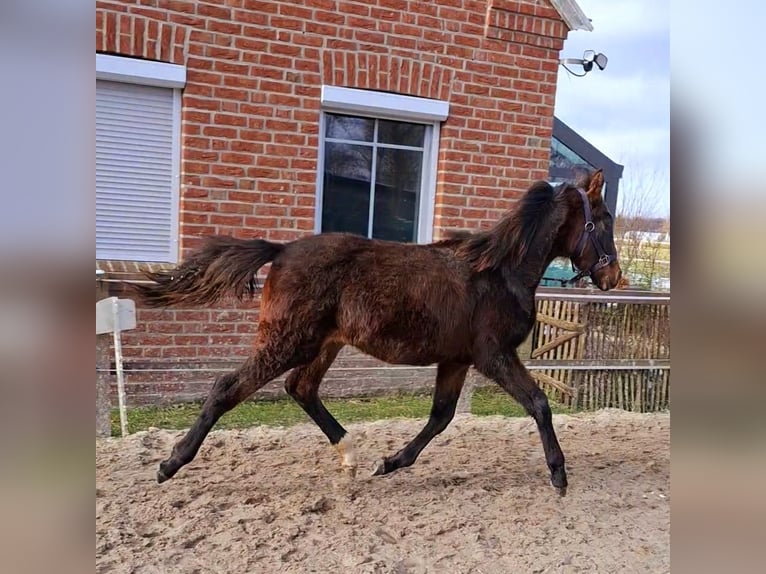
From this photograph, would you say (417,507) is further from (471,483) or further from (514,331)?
(514,331)

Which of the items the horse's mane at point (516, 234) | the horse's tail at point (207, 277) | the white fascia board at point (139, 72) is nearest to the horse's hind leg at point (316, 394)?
the horse's tail at point (207, 277)

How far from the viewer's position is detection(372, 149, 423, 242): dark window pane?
4.32 metres

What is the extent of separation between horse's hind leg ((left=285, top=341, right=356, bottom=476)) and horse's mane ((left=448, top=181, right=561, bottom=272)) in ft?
2.87

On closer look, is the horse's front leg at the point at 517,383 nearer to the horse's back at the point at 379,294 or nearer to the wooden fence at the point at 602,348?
the horse's back at the point at 379,294

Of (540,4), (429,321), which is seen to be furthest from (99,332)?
(540,4)

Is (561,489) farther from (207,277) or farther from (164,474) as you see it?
(207,277)

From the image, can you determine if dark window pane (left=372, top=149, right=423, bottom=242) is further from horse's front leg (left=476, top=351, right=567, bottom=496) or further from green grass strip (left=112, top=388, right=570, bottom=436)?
horse's front leg (left=476, top=351, right=567, bottom=496)

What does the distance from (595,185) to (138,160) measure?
285 centimetres

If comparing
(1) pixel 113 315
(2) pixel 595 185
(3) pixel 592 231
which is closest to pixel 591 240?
(3) pixel 592 231

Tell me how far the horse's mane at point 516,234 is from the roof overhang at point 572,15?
216 centimetres

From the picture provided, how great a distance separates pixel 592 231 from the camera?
113 inches

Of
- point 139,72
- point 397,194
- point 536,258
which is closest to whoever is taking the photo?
point 536,258

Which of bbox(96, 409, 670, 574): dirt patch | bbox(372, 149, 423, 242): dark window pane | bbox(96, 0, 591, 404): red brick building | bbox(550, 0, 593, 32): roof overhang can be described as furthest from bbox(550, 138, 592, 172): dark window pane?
bbox(96, 409, 670, 574): dirt patch

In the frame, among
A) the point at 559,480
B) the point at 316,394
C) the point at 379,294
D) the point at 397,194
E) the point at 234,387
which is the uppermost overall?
the point at 397,194
